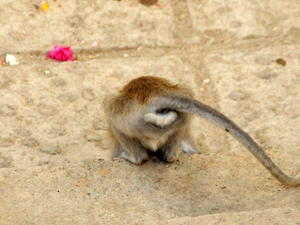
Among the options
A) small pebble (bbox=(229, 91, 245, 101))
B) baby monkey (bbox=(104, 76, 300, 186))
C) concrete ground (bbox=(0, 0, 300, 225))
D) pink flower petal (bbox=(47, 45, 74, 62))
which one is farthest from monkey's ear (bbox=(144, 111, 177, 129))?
pink flower petal (bbox=(47, 45, 74, 62))

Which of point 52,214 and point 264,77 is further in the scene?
point 264,77

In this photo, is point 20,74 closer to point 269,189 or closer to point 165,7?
point 165,7

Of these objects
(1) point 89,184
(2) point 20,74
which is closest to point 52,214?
(1) point 89,184

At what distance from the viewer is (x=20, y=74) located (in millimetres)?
5578

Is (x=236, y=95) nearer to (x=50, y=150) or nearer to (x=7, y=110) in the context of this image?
(x=50, y=150)

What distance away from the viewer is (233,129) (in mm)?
3248

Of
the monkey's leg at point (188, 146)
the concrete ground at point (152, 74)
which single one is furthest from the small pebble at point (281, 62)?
the monkey's leg at point (188, 146)

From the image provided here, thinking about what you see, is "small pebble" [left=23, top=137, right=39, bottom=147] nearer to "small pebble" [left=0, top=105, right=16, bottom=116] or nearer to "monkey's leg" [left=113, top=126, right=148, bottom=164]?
"small pebble" [left=0, top=105, right=16, bottom=116]

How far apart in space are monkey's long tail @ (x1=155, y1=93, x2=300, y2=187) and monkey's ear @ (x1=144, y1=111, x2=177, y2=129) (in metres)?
0.09

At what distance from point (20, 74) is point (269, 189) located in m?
2.90

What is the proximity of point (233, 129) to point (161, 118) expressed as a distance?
0.44 m

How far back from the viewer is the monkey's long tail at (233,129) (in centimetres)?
325

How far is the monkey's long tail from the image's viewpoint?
325cm

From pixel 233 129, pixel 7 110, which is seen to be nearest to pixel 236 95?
pixel 7 110
